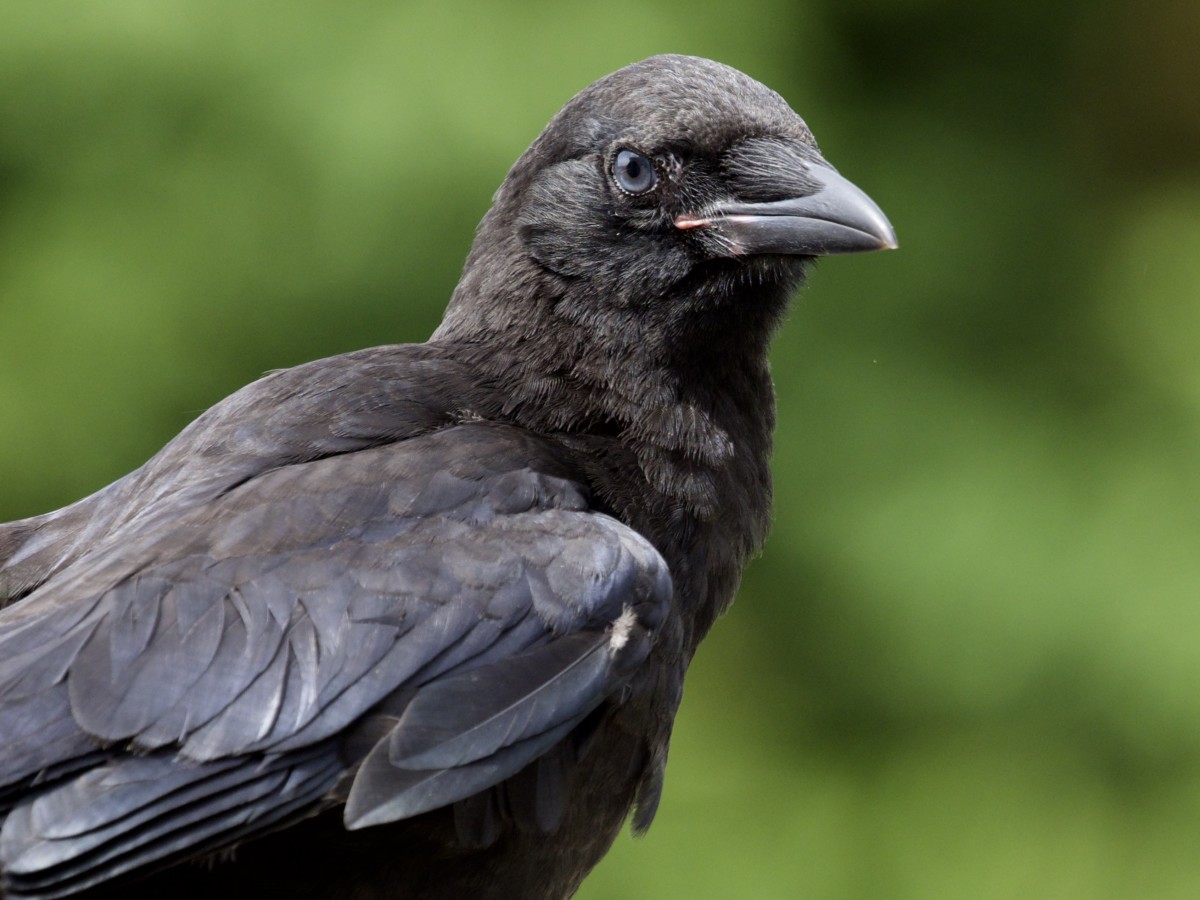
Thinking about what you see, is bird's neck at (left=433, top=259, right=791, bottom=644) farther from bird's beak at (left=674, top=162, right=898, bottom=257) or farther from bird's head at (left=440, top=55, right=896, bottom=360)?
bird's beak at (left=674, top=162, right=898, bottom=257)

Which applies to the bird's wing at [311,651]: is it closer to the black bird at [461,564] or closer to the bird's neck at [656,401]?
the black bird at [461,564]

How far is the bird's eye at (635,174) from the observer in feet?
9.50

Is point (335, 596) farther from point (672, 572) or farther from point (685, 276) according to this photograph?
point (685, 276)

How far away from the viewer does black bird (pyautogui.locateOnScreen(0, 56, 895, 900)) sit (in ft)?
7.33

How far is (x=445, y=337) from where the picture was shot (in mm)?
3066

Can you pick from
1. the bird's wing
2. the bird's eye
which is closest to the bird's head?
the bird's eye

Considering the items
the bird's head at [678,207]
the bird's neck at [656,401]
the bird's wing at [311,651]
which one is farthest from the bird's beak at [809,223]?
the bird's wing at [311,651]

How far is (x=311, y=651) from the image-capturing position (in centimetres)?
232

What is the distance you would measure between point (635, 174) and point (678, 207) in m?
0.10

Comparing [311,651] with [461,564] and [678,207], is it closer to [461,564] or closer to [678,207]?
[461,564]

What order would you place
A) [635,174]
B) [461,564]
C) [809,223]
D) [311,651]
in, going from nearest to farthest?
1. [311,651]
2. [461,564]
3. [809,223]
4. [635,174]

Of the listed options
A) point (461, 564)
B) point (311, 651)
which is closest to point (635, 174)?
point (461, 564)

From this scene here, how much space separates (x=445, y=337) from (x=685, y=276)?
0.49 m

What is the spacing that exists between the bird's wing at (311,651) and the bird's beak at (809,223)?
0.58 m
